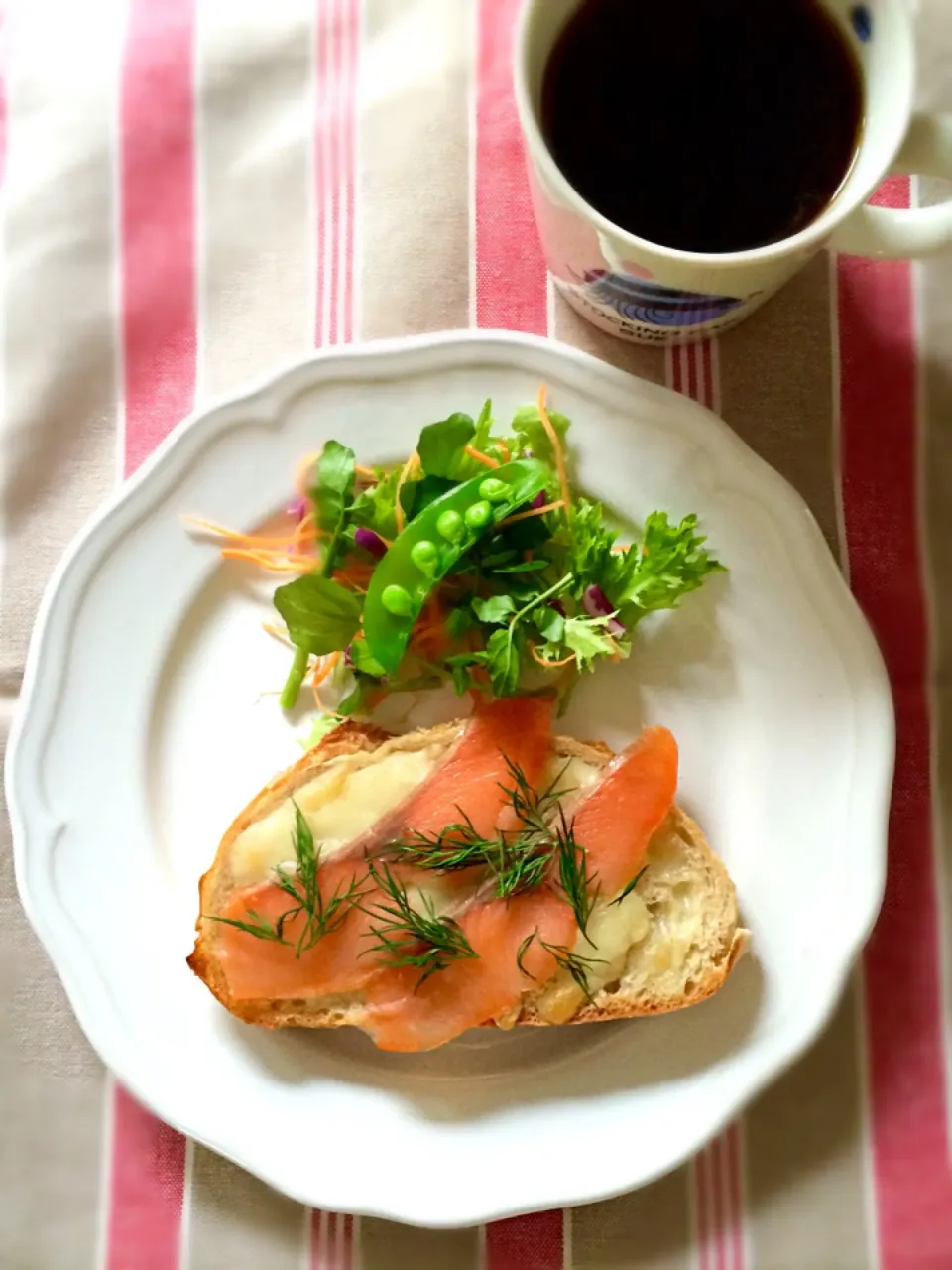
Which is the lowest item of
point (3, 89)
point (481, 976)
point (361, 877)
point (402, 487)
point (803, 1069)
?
point (803, 1069)

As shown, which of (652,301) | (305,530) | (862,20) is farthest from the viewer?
(305,530)

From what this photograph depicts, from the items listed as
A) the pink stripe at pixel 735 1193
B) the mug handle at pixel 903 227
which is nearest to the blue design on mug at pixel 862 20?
the mug handle at pixel 903 227

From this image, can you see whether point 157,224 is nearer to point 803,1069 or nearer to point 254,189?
point 254,189

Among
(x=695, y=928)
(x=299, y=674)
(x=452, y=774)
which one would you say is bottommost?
(x=695, y=928)

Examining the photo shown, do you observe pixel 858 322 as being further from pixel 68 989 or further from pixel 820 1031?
pixel 68 989

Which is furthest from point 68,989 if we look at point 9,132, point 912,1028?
point 9,132

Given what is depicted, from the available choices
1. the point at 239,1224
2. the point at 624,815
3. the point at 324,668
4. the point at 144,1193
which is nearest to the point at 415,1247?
the point at 239,1224
